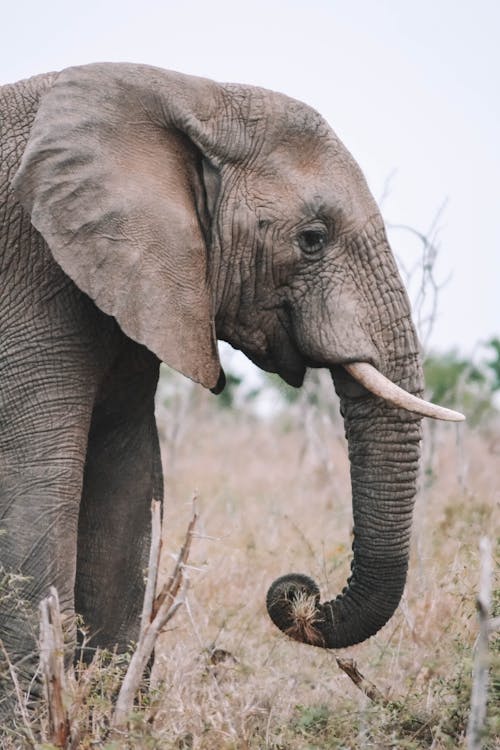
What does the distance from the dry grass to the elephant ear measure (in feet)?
2.25

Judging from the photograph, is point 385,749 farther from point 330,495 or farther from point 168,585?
point 330,495

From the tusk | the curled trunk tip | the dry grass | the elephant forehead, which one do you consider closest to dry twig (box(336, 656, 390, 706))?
the dry grass

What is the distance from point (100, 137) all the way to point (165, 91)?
1.02ft

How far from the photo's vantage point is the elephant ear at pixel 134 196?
4.27m

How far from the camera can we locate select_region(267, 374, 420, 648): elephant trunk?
4.60 m

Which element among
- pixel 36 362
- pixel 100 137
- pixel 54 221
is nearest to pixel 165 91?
pixel 100 137

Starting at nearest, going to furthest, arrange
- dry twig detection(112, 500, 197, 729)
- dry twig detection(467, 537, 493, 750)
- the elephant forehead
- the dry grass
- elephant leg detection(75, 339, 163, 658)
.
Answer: dry twig detection(467, 537, 493, 750)
dry twig detection(112, 500, 197, 729)
the dry grass
the elephant forehead
elephant leg detection(75, 339, 163, 658)

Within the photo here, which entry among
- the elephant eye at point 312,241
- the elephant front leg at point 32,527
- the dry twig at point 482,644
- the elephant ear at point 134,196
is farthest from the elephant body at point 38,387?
the dry twig at point 482,644

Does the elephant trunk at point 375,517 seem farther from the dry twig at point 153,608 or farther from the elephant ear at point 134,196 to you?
the dry twig at point 153,608

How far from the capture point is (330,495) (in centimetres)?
973

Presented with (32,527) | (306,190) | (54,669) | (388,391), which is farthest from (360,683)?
(306,190)

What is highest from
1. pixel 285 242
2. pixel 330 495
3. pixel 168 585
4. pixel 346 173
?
pixel 346 173

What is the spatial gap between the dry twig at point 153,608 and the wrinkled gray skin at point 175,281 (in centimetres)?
74

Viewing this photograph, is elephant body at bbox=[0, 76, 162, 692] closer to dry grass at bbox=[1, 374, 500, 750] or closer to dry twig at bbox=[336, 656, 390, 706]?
dry grass at bbox=[1, 374, 500, 750]
